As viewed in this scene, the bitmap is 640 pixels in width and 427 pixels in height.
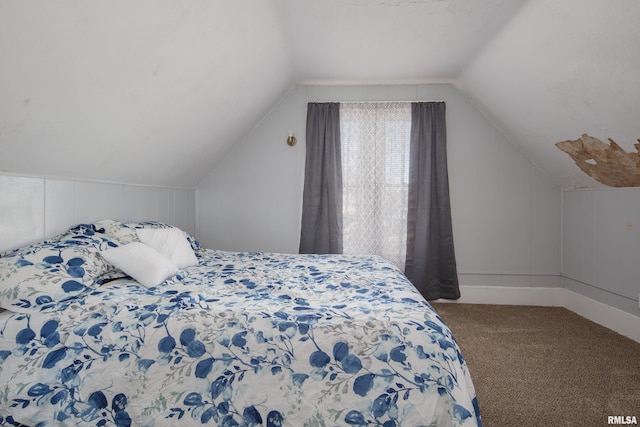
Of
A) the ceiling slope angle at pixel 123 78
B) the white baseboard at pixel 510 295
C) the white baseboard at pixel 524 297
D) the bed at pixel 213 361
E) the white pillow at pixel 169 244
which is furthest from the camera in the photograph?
the white baseboard at pixel 510 295

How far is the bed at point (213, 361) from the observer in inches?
49.4

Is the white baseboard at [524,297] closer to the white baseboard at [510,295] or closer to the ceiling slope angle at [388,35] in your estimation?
the white baseboard at [510,295]

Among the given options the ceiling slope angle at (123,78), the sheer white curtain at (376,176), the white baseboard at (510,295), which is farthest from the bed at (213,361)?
the white baseboard at (510,295)

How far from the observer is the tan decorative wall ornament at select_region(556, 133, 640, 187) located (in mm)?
2568

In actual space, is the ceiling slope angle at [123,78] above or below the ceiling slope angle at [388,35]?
below

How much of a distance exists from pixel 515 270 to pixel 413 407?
121 inches

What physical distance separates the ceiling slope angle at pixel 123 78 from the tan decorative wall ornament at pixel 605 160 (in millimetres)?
2509

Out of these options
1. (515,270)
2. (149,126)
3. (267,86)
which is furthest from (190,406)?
(515,270)

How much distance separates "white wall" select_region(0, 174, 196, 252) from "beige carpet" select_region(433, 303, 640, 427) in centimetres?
245

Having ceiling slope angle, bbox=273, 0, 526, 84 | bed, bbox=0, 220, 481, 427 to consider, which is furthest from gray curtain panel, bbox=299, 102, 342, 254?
bed, bbox=0, 220, 481, 427

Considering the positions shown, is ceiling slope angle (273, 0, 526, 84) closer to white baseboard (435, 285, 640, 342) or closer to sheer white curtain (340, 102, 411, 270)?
sheer white curtain (340, 102, 411, 270)

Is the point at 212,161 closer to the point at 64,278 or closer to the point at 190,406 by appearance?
the point at 64,278

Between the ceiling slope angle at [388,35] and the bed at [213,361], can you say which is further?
the ceiling slope angle at [388,35]

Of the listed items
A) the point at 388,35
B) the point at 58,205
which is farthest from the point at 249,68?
the point at 58,205
